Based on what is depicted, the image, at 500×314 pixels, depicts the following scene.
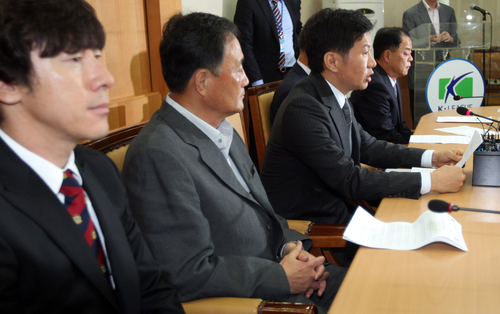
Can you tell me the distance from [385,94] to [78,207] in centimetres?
247

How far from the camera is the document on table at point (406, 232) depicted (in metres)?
1.11

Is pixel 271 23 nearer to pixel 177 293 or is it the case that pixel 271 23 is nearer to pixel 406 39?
pixel 406 39

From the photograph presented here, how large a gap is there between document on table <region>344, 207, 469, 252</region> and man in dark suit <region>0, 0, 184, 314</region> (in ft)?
2.06

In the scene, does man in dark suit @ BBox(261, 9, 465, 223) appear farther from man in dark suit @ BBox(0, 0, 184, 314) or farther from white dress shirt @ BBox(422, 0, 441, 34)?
white dress shirt @ BBox(422, 0, 441, 34)

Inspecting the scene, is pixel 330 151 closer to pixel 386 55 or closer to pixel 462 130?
pixel 462 130

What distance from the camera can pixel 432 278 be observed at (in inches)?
37.9

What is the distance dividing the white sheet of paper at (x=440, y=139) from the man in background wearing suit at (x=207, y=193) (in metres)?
1.13

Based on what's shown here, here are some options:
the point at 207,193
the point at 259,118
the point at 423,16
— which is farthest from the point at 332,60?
the point at 423,16

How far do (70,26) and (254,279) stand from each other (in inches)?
29.1

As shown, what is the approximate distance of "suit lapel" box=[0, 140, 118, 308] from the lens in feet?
2.47

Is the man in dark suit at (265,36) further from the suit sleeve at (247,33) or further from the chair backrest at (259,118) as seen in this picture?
the chair backrest at (259,118)

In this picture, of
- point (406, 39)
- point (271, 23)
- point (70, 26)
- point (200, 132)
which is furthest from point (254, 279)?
point (271, 23)

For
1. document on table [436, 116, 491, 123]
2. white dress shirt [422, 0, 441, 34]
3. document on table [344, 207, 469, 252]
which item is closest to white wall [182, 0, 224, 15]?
document on table [436, 116, 491, 123]

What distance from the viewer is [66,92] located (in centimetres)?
79
